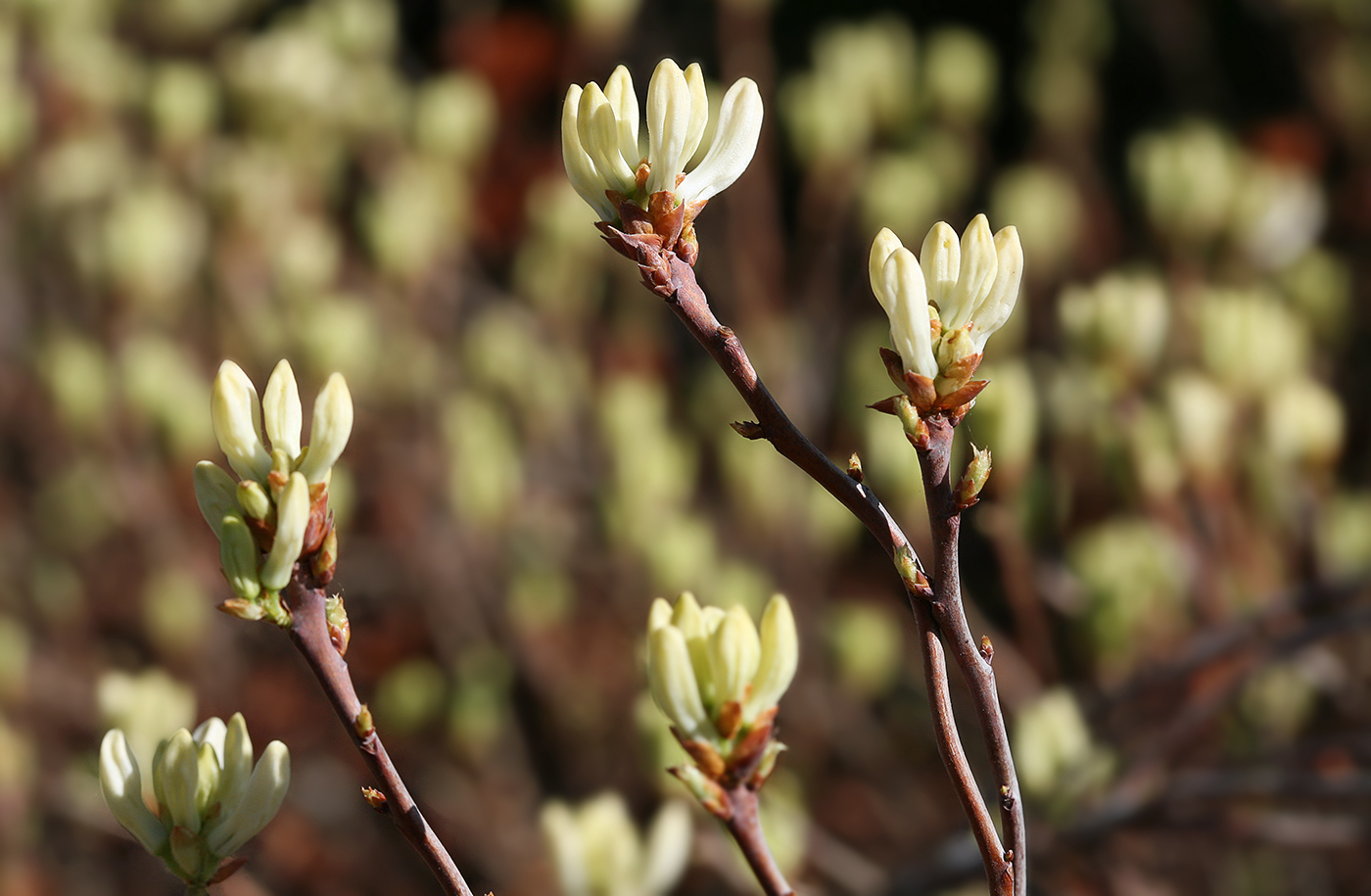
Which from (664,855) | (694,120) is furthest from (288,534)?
(664,855)

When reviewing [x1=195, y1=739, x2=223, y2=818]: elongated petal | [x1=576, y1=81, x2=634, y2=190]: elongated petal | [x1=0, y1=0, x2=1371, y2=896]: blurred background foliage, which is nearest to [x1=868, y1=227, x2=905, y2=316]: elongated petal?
[x1=576, y1=81, x2=634, y2=190]: elongated petal

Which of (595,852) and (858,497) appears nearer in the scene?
(858,497)

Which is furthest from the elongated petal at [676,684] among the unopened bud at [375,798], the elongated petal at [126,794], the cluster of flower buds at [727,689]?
→ the elongated petal at [126,794]

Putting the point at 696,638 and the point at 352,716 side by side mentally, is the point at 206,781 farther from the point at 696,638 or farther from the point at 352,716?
the point at 696,638

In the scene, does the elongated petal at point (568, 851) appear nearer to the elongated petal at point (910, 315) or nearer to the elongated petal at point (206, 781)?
the elongated petal at point (206, 781)

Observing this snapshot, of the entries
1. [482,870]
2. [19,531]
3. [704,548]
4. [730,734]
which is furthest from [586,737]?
[730,734]

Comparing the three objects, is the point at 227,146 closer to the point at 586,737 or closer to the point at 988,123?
the point at 586,737
